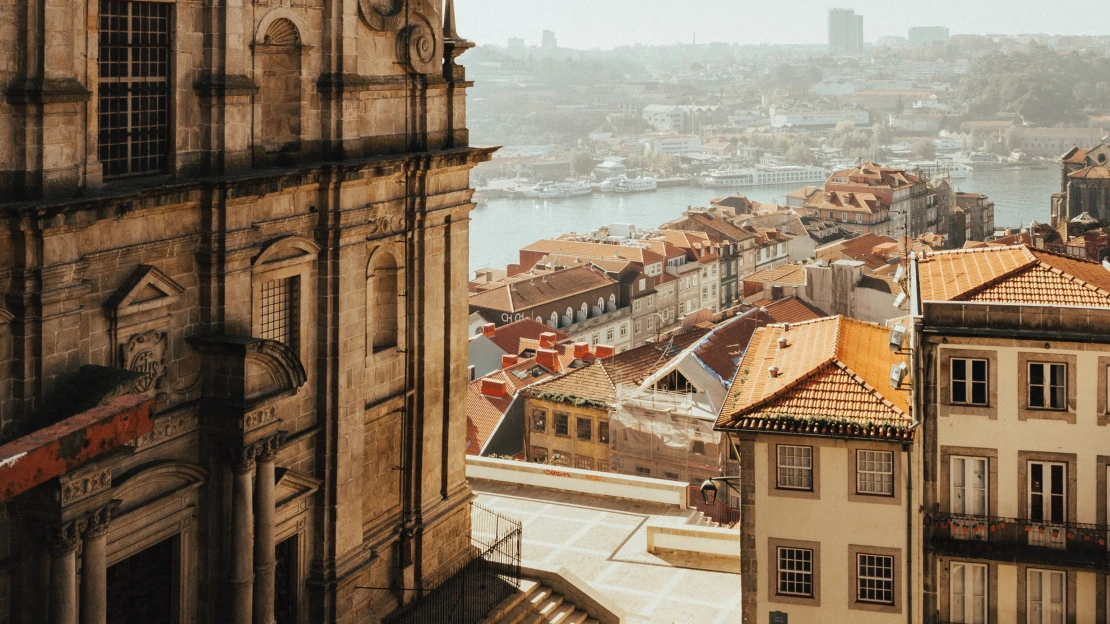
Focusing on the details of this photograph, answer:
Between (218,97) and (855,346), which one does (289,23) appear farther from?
(855,346)

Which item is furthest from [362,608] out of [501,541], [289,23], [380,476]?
[289,23]

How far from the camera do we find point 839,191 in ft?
410

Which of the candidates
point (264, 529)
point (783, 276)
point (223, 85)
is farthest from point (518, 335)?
point (223, 85)

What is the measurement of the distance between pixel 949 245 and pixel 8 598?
112468 mm

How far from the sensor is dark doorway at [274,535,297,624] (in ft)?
56.9

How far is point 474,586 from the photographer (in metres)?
20.3

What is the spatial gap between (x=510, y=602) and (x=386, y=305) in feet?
15.3

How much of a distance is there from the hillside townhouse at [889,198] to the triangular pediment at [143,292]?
351ft

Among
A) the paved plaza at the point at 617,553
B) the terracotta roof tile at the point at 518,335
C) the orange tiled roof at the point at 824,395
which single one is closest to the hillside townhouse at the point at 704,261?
the terracotta roof tile at the point at 518,335

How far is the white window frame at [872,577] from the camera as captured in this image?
64.4ft

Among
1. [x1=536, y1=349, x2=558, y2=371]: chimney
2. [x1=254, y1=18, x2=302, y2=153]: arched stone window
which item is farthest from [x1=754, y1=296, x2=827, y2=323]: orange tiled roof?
[x1=254, y1=18, x2=302, y2=153]: arched stone window

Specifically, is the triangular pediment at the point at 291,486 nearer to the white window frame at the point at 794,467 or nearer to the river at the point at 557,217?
the white window frame at the point at 794,467

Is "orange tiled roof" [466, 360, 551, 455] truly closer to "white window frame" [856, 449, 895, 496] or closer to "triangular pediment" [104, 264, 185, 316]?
"white window frame" [856, 449, 895, 496]

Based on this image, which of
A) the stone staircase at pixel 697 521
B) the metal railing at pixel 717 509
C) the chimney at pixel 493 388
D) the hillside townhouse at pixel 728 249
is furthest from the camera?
the hillside townhouse at pixel 728 249
